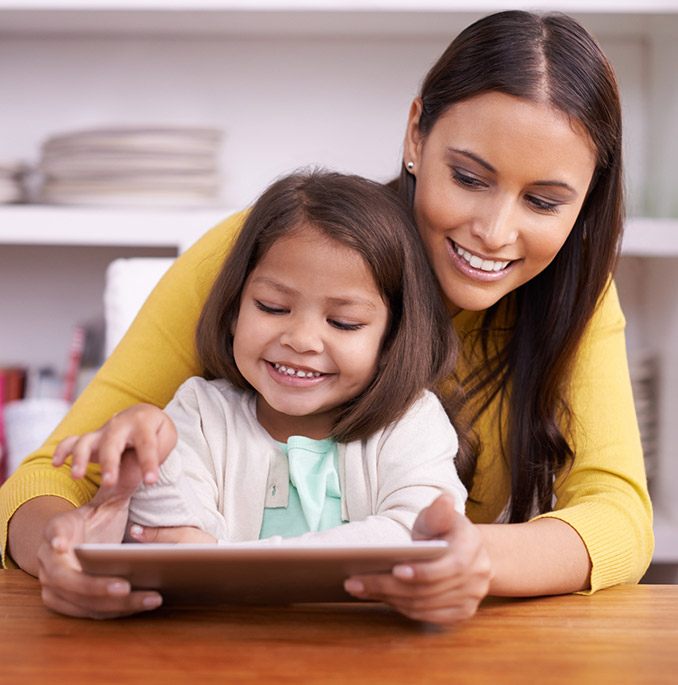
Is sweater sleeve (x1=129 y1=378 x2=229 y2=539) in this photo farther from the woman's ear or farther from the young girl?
the woman's ear

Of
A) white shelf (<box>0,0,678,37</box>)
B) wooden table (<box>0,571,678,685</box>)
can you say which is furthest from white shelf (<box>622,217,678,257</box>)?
wooden table (<box>0,571,678,685</box>)

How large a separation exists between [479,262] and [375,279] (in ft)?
0.65

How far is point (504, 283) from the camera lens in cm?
144

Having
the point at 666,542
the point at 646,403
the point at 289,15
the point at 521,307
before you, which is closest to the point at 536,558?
the point at 521,307

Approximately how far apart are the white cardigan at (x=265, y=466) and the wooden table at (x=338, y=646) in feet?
0.55

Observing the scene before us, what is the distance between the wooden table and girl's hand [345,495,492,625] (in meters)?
0.02

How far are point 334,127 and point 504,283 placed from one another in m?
1.28

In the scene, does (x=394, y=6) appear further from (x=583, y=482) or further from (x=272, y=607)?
(x=272, y=607)

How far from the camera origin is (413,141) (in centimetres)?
150

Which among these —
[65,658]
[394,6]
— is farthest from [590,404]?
[394,6]

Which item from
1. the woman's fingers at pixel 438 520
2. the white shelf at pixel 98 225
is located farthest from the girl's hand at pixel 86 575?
the white shelf at pixel 98 225

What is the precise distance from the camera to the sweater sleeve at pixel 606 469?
1220 millimetres

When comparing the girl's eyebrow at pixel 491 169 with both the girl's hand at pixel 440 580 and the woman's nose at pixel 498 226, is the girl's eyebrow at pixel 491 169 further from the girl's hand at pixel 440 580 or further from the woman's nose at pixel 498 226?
the girl's hand at pixel 440 580

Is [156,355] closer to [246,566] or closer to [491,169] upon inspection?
[491,169]
